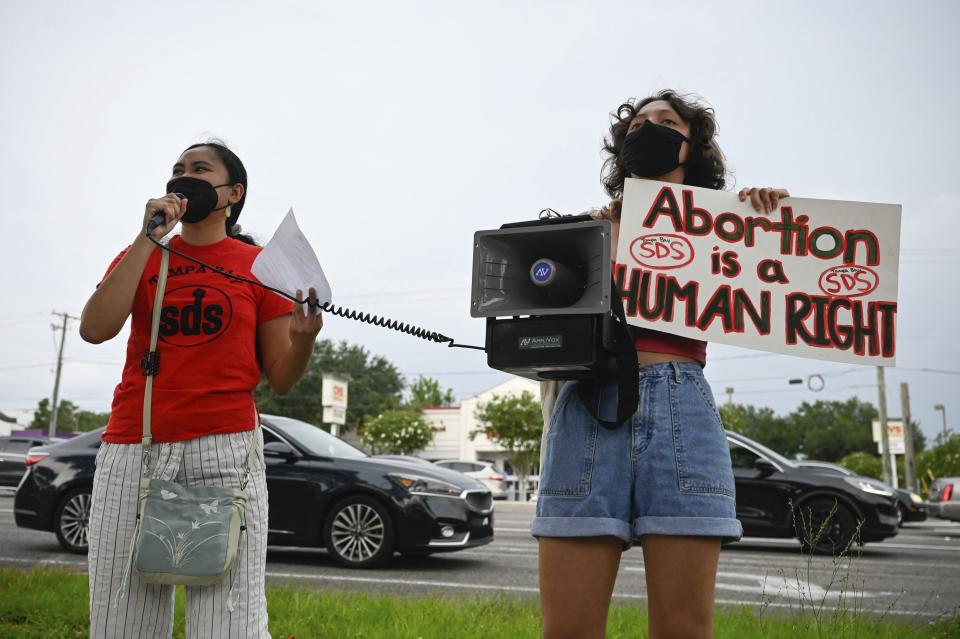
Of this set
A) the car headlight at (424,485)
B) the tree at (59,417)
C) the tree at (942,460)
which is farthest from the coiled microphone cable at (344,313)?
the tree at (59,417)

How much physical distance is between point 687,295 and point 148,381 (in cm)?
146

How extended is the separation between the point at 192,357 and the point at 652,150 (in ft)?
4.55

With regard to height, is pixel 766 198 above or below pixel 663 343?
above

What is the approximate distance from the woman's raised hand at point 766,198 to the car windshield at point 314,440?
6.63 meters

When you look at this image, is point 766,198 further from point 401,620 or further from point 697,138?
point 401,620

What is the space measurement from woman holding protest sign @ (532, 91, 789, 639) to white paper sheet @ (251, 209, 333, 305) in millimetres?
762

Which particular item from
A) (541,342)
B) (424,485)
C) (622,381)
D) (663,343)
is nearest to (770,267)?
(663,343)

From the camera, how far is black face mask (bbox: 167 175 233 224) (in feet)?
8.17

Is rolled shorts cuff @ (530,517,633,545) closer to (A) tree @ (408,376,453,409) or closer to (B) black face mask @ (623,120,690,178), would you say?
A: (B) black face mask @ (623,120,690,178)

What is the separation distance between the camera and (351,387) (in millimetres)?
68562

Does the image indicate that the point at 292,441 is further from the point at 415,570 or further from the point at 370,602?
the point at 370,602

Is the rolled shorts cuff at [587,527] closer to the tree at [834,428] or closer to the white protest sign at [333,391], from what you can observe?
the white protest sign at [333,391]

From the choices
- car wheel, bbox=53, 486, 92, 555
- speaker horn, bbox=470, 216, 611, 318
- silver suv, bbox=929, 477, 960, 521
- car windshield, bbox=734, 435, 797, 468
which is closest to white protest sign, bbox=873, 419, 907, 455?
silver suv, bbox=929, 477, 960, 521

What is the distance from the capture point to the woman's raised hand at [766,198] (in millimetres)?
2354
